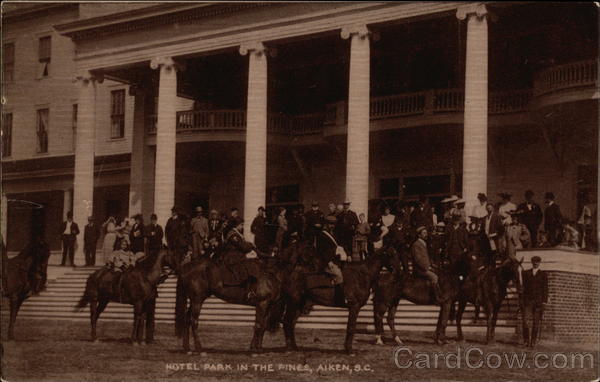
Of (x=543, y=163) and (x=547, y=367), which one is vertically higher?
(x=543, y=163)

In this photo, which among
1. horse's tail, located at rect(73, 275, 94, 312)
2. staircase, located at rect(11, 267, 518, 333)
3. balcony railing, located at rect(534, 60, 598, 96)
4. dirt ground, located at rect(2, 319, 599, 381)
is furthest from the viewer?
balcony railing, located at rect(534, 60, 598, 96)

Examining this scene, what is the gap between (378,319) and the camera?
18172 millimetres

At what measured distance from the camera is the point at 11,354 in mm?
18750

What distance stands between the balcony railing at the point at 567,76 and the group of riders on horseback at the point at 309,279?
6738 mm

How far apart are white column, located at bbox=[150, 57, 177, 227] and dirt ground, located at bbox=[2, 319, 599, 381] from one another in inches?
391

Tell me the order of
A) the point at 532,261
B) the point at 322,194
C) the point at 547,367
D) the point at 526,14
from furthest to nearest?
1. the point at 322,194
2. the point at 526,14
3. the point at 532,261
4. the point at 547,367

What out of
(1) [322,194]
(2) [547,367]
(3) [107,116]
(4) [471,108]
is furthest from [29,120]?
(2) [547,367]

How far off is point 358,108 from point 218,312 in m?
7.31

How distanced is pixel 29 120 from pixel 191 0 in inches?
238

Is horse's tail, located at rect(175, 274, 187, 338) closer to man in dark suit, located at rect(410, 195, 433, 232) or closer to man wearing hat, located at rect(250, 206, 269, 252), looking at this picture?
man wearing hat, located at rect(250, 206, 269, 252)

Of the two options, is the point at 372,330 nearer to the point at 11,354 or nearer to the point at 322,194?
the point at 11,354

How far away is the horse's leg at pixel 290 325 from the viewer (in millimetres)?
17766

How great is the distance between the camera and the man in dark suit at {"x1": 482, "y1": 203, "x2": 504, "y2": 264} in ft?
63.0

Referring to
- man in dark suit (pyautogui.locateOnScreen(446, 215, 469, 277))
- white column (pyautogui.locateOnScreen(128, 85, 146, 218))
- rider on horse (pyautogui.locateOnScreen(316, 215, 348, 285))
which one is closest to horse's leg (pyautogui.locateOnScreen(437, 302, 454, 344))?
man in dark suit (pyautogui.locateOnScreen(446, 215, 469, 277))
